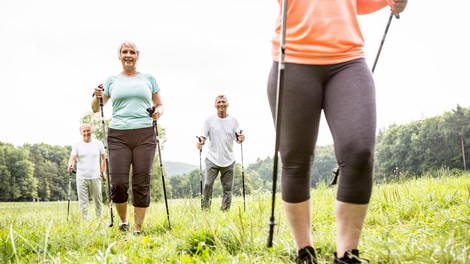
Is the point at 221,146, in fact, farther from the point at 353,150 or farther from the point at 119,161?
the point at 353,150

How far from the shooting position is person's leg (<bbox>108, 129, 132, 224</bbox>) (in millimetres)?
4828

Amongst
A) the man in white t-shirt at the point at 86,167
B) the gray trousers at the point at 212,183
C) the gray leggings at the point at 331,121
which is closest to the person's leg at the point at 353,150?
the gray leggings at the point at 331,121

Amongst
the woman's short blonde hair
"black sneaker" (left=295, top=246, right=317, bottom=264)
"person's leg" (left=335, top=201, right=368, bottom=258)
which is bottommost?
"black sneaker" (left=295, top=246, right=317, bottom=264)

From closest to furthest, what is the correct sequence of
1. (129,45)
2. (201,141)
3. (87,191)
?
(129,45) < (201,141) < (87,191)

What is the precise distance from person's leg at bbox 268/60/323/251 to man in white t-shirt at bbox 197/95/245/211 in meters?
5.39

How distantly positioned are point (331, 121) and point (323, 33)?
0.48 m

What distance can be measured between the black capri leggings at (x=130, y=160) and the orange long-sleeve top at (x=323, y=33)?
301 cm

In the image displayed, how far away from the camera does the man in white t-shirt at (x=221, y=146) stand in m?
7.88

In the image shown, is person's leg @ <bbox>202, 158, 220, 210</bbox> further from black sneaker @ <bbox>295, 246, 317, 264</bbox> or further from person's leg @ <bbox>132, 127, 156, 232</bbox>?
black sneaker @ <bbox>295, 246, 317, 264</bbox>

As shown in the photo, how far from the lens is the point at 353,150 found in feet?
6.55

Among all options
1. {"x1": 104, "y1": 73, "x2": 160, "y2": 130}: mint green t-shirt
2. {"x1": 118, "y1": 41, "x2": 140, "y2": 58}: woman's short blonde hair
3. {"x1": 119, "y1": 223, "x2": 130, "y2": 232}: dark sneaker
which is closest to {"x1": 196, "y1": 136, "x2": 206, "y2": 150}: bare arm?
{"x1": 104, "y1": 73, "x2": 160, "y2": 130}: mint green t-shirt

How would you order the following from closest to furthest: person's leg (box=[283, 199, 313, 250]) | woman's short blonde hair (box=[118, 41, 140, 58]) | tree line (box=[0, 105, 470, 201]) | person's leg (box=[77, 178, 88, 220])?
person's leg (box=[283, 199, 313, 250]) < woman's short blonde hair (box=[118, 41, 140, 58]) < person's leg (box=[77, 178, 88, 220]) < tree line (box=[0, 105, 470, 201])

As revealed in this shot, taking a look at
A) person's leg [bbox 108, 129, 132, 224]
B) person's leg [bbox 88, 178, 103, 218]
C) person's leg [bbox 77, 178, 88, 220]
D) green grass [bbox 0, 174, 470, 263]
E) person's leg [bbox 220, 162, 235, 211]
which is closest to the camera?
green grass [bbox 0, 174, 470, 263]

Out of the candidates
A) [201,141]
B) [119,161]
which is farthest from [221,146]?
[119,161]
